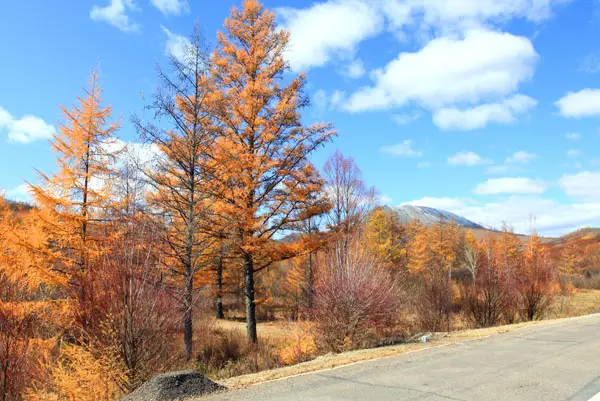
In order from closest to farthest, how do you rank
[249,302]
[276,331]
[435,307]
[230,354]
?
[230,354] < [249,302] < [435,307] < [276,331]

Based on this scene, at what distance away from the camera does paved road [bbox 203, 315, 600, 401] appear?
18.3 feet

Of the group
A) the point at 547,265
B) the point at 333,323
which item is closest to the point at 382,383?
the point at 333,323

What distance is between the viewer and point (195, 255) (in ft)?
43.2

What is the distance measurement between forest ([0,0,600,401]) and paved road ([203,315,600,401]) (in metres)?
2.61

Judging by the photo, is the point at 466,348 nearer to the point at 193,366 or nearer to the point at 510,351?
the point at 510,351

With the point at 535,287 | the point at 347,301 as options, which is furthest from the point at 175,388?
the point at 535,287

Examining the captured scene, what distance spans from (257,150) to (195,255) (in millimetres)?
4849

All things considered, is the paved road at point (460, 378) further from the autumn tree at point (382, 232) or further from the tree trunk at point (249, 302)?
the autumn tree at point (382, 232)

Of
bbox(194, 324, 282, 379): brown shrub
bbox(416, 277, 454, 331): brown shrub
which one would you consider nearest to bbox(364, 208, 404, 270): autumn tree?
bbox(416, 277, 454, 331): brown shrub

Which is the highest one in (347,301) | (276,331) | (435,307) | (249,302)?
(347,301)

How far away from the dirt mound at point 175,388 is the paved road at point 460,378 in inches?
12.6

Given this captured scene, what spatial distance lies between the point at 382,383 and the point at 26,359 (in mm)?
6991

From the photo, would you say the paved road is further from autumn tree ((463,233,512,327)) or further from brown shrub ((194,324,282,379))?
autumn tree ((463,233,512,327))

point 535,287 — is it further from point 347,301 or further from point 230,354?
point 230,354
